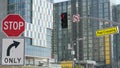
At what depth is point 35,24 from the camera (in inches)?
3556

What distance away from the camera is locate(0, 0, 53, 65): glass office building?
290ft

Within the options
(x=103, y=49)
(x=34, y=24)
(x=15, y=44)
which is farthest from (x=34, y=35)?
(x=15, y=44)

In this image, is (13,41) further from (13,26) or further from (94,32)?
(94,32)

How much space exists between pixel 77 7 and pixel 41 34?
97.3 feet

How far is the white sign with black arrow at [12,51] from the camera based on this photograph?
24.2 feet

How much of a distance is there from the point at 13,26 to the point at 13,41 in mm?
337

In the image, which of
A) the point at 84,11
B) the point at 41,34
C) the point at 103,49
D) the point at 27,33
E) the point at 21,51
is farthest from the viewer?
the point at 84,11

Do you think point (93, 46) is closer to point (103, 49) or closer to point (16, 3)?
point (103, 49)

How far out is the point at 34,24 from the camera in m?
90.1

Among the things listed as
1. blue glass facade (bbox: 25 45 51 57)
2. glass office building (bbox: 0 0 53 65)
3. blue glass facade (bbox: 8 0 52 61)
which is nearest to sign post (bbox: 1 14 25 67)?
blue glass facade (bbox: 8 0 52 61)

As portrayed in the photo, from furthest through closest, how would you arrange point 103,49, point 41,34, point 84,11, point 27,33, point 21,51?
1. point 84,11
2. point 103,49
3. point 41,34
4. point 27,33
5. point 21,51

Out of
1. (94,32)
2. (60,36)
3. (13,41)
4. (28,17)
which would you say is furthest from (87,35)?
(13,41)

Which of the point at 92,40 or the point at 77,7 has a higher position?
the point at 77,7

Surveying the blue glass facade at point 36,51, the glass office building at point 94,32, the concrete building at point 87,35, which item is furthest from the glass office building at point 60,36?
the blue glass facade at point 36,51
